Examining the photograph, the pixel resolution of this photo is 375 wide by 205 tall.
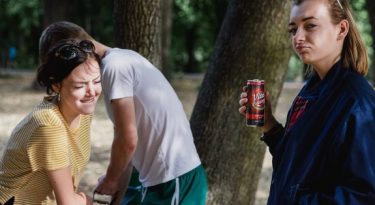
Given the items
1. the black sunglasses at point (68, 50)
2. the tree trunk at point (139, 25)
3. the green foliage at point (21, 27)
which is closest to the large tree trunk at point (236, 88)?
the tree trunk at point (139, 25)

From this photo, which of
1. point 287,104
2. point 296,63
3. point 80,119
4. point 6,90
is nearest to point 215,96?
point 80,119

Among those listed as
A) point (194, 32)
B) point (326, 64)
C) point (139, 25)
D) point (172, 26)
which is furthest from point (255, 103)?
point (194, 32)

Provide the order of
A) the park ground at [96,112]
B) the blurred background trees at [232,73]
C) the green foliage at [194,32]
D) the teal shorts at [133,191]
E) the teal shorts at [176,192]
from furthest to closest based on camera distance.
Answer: the green foliage at [194,32] < the park ground at [96,112] < the blurred background trees at [232,73] < the teal shorts at [133,191] < the teal shorts at [176,192]

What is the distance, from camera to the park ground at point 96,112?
700cm

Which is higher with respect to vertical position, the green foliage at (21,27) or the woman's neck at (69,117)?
the woman's neck at (69,117)

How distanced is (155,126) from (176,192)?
1.03ft

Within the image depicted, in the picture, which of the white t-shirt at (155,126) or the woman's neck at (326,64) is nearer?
the woman's neck at (326,64)

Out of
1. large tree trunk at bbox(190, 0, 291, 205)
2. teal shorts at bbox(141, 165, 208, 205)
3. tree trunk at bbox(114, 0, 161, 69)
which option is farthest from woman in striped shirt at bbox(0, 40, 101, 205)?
large tree trunk at bbox(190, 0, 291, 205)

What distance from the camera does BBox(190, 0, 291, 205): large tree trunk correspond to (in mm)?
4414

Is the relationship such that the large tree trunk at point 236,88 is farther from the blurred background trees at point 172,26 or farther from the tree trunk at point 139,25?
the blurred background trees at point 172,26

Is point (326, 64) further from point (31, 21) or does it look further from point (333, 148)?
point (31, 21)

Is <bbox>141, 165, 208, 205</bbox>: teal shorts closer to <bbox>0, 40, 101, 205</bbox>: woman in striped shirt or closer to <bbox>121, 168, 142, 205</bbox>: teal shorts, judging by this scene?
<bbox>121, 168, 142, 205</bbox>: teal shorts

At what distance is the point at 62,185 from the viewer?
8.20 feet

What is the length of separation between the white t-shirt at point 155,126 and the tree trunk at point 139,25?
1491 mm
